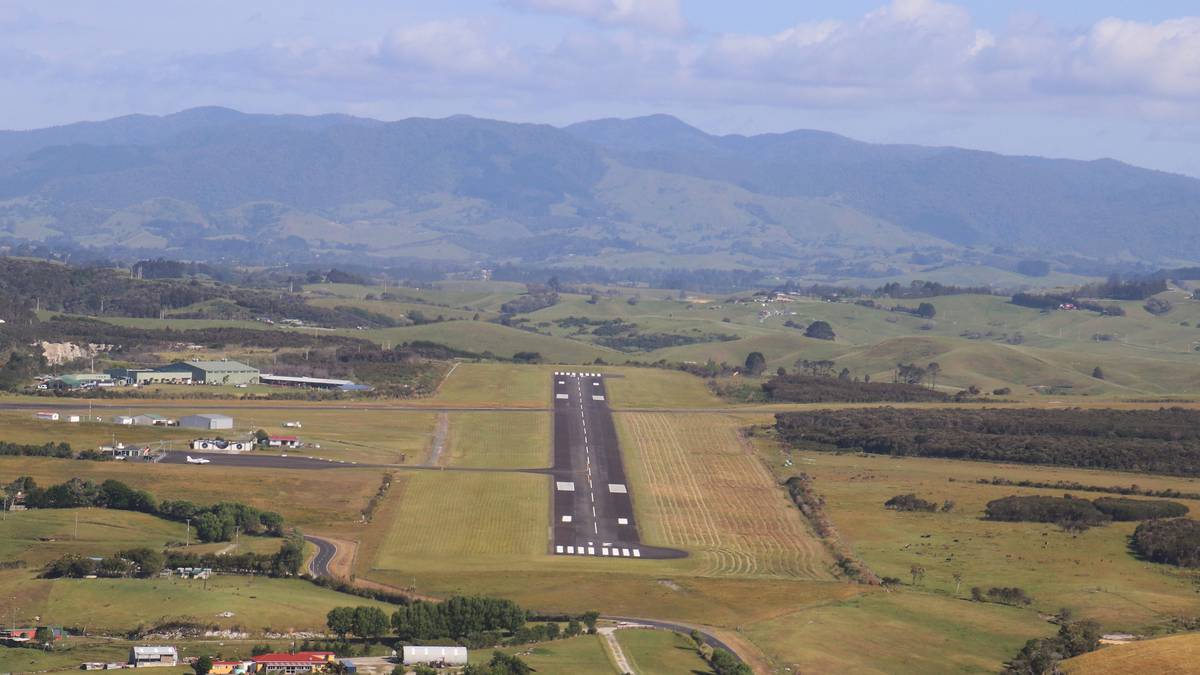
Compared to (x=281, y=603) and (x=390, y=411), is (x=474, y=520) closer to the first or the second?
(x=281, y=603)

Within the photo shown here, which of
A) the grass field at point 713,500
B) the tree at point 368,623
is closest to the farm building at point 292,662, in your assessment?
the tree at point 368,623

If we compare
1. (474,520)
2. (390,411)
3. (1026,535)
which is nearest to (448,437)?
(390,411)

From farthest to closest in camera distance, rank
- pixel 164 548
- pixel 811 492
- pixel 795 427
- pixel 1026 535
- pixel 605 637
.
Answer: pixel 795 427, pixel 811 492, pixel 1026 535, pixel 164 548, pixel 605 637

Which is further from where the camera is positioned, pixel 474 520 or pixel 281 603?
pixel 474 520

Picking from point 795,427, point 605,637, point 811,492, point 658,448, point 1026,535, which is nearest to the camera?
point 605,637

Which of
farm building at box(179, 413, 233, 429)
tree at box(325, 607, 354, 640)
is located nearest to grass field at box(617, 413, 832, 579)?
tree at box(325, 607, 354, 640)

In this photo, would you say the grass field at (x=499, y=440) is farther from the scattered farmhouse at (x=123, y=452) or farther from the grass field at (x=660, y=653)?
the grass field at (x=660, y=653)

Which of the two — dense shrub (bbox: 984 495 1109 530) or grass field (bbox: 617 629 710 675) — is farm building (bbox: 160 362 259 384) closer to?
dense shrub (bbox: 984 495 1109 530)
